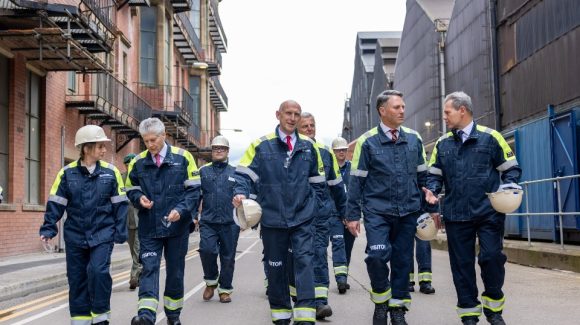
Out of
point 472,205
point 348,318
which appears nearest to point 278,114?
point 472,205

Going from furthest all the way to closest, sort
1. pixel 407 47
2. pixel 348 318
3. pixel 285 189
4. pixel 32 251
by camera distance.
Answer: pixel 407 47 < pixel 32 251 < pixel 348 318 < pixel 285 189

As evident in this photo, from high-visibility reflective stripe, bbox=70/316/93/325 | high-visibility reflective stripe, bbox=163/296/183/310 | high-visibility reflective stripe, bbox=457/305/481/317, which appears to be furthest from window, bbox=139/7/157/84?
high-visibility reflective stripe, bbox=457/305/481/317

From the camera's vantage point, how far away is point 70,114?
22203 mm

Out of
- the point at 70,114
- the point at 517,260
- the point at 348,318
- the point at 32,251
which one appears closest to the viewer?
the point at 348,318

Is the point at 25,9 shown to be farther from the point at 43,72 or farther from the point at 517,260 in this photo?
the point at 517,260

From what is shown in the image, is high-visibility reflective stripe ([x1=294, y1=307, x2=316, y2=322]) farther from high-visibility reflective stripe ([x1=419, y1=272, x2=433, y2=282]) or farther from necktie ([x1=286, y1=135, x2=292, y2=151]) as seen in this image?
high-visibility reflective stripe ([x1=419, y1=272, x2=433, y2=282])

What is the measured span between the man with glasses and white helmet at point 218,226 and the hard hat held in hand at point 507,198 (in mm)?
4210

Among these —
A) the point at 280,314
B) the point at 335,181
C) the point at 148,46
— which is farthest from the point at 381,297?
the point at 148,46

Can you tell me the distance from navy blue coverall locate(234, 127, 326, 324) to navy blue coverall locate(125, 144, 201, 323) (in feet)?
2.94

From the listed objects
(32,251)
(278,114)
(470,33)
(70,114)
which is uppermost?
(470,33)

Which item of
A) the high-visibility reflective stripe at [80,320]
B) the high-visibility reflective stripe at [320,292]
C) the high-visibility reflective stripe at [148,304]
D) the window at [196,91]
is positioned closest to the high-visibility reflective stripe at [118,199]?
the high-visibility reflective stripe at [148,304]

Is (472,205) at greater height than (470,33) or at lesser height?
lesser

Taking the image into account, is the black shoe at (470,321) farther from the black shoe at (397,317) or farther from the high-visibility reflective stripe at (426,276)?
the high-visibility reflective stripe at (426,276)

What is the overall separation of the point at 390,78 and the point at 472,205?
6451 cm
